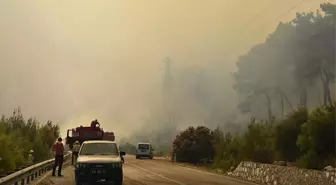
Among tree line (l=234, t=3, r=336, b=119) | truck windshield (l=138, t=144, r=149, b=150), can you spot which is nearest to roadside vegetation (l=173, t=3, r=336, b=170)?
tree line (l=234, t=3, r=336, b=119)

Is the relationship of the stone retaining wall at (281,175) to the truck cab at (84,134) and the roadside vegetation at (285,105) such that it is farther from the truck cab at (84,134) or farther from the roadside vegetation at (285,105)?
the truck cab at (84,134)

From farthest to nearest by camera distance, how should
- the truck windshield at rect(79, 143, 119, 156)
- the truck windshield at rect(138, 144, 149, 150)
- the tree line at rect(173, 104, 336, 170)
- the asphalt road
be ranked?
the truck windshield at rect(138, 144, 149, 150) < the tree line at rect(173, 104, 336, 170) < the asphalt road < the truck windshield at rect(79, 143, 119, 156)

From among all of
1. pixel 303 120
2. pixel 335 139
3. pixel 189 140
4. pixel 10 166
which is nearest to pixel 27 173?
pixel 10 166

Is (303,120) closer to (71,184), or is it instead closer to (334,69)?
(71,184)

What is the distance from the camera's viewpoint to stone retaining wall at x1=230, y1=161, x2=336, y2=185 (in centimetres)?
1861

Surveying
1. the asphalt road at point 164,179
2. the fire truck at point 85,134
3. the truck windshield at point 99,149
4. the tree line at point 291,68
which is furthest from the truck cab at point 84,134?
the tree line at point 291,68

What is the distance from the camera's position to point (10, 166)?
25375mm

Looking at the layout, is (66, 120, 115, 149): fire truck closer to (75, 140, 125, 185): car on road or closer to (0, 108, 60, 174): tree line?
(0, 108, 60, 174): tree line

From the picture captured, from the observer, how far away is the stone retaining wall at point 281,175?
18.6 meters

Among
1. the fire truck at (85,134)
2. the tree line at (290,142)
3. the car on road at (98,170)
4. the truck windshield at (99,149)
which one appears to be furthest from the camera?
the fire truck at (85,134)

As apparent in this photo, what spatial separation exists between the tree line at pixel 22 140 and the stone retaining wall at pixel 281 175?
13.2 metres

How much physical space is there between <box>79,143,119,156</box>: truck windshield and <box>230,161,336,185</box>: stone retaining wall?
26.0ft

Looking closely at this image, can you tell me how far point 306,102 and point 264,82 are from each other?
49.7 ft

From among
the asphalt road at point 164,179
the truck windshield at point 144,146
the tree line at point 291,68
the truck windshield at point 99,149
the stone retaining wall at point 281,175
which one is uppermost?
the tree line at point 291,68
